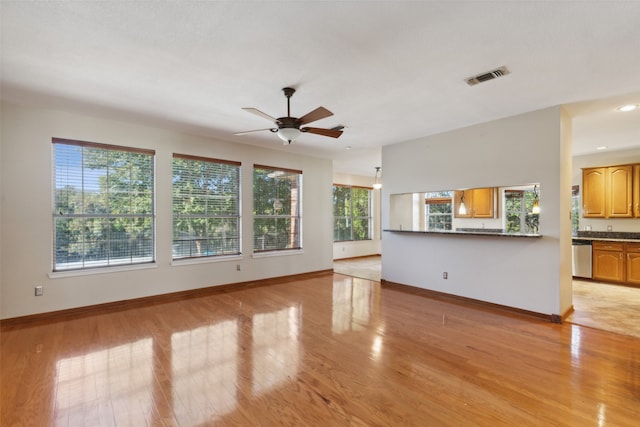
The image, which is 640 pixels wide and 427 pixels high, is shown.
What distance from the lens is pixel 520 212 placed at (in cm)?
406

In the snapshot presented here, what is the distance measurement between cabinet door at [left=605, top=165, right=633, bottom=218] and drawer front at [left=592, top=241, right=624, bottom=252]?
65 centimetres

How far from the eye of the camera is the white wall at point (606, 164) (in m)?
5.80

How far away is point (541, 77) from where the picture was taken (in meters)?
2.93

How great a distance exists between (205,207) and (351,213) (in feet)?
16.7

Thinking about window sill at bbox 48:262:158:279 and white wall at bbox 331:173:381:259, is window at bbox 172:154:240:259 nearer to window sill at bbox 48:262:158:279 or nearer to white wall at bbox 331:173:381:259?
window sill at bbox 48:262:158:279

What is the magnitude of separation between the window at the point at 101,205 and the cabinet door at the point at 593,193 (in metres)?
8.38

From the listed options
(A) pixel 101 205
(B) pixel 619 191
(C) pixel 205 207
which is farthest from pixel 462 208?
(A) pixel 101 205

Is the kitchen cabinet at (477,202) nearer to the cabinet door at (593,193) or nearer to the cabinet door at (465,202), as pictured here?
the cabinet door at (465,202)

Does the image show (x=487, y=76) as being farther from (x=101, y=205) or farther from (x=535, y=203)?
(x=101, y=205)

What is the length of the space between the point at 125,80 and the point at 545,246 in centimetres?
523

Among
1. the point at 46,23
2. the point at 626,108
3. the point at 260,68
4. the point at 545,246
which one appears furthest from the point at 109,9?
the point at 626,108

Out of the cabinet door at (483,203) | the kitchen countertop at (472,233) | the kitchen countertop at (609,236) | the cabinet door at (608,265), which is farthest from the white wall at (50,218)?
the kitchen countertop at (609,236)

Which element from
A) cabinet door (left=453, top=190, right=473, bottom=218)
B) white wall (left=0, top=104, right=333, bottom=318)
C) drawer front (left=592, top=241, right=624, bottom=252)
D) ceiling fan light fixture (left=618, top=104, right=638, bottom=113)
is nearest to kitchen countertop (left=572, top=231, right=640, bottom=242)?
drawer front (left=592, top=241, right=624, bottom=252)

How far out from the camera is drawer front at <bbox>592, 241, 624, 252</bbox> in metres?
5.57
